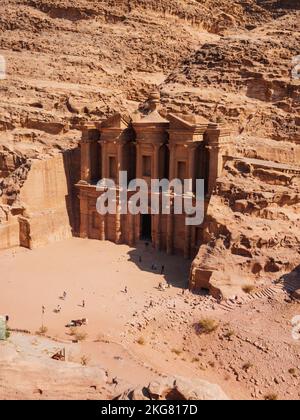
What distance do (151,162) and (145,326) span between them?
1193cm

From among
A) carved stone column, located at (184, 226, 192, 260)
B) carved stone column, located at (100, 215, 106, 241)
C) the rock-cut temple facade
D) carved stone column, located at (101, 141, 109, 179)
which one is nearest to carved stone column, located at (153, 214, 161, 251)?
the rock-cut temple facade

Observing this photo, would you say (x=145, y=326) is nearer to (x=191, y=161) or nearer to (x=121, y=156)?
(x=191, y=161)

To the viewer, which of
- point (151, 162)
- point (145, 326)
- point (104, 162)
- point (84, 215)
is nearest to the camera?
point (145, 326)

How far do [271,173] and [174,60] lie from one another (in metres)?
21.4

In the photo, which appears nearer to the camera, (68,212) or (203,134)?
(203,134)

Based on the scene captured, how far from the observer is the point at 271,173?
26.9 meters

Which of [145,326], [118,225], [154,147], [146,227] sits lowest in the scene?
[145,326]

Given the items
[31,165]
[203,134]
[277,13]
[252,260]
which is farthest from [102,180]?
[277,13]

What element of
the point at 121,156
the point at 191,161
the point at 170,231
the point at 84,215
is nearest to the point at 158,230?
the point at 170,231

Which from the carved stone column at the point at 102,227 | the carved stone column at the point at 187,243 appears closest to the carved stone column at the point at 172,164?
the carved stone column at the point at 187,243

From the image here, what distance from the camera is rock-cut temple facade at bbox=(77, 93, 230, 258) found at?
94.7 ft

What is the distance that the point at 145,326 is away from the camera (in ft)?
72.3
